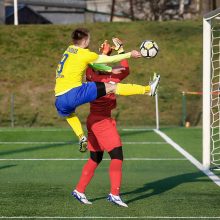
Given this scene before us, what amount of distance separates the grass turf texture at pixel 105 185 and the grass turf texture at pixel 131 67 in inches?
372

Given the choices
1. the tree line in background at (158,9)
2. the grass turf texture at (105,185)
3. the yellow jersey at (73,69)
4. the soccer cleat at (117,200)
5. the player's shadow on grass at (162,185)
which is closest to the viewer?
the grass turf texture at (105,185)

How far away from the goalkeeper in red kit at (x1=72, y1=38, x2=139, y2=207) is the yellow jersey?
63cm

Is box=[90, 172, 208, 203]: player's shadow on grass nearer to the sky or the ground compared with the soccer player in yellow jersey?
nearer to the ground

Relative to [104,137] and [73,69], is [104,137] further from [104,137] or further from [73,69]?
[73,69]

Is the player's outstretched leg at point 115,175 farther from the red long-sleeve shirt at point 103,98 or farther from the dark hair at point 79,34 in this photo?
the dark hair at point 79,34

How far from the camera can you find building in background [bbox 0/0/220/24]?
141 ft

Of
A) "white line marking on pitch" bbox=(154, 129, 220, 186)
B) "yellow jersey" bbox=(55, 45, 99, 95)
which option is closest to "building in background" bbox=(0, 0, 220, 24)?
"white line marking on pitch" bbox=(154, 129, 220, 186)

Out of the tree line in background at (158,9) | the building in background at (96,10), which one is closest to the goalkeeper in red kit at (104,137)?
the building in background at (96,10)

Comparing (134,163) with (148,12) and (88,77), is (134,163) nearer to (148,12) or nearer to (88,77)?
(88,77)

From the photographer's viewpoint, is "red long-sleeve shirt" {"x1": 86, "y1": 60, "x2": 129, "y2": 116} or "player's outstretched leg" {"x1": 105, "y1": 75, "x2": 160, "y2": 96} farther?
"red long-sleeve shirt" {"x1": 86, "y1": 60, "x2": 129, "y2": 116}

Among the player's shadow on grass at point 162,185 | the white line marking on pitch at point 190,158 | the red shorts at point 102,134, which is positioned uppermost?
the red shorts at point 102,134

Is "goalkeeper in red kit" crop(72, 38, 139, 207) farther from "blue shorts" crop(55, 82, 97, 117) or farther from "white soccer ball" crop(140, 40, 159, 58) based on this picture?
"blue shorts" crop(55, 82, 97, 117)

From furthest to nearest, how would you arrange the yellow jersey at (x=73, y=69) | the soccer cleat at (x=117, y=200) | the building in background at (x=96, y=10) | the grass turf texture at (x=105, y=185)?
the building in background at (x=96, y=10), the soccer cleat at (x=117, y=200), the yellow jersey at (x=73, y=69), the grass turf texture at (x=105, y=185)

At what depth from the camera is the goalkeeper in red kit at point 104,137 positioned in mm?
9906
